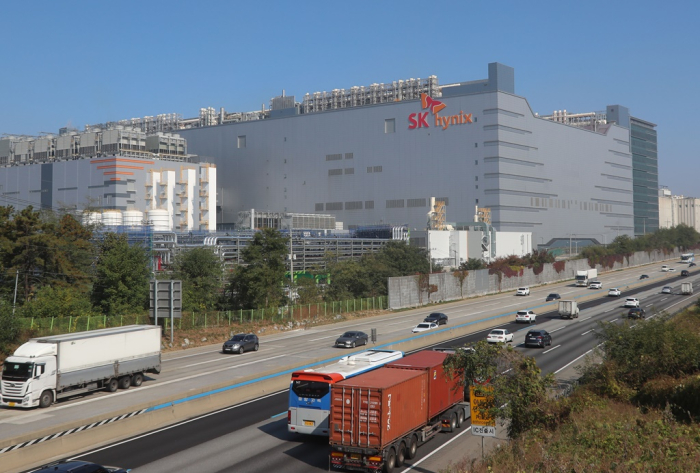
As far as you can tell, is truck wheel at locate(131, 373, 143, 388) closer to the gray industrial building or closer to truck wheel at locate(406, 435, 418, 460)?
truck wheel at locate(406, 435, 418, 460)

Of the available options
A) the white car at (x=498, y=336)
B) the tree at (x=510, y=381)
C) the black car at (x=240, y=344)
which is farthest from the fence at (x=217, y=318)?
the tree at (x=510, y=381)

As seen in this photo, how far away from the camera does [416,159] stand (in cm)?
14400

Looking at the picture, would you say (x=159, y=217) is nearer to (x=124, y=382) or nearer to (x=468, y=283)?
(x=468, y=283)

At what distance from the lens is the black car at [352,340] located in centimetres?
4847

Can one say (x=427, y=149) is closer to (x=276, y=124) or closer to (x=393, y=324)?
(x=276, y=124)

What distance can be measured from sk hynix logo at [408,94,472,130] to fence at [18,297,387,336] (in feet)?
235

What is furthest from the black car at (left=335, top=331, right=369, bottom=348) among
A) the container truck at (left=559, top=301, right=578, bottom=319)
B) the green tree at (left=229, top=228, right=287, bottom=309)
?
the container truck at (left=559, top=301, right=578, bottom=319)

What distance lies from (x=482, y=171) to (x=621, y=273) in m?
34.2

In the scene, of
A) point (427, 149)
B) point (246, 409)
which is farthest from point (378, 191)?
point (246, 409)

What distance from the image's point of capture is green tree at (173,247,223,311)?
62281 millimetres

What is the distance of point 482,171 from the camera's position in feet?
452

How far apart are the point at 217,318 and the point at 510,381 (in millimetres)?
40526

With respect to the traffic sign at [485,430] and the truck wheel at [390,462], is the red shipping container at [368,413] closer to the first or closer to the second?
the truck wheel at [390,462]

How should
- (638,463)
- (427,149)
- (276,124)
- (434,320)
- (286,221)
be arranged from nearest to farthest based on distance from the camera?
(638,463) → (434,320) → (286,221) → (427,149) → (276,124)
